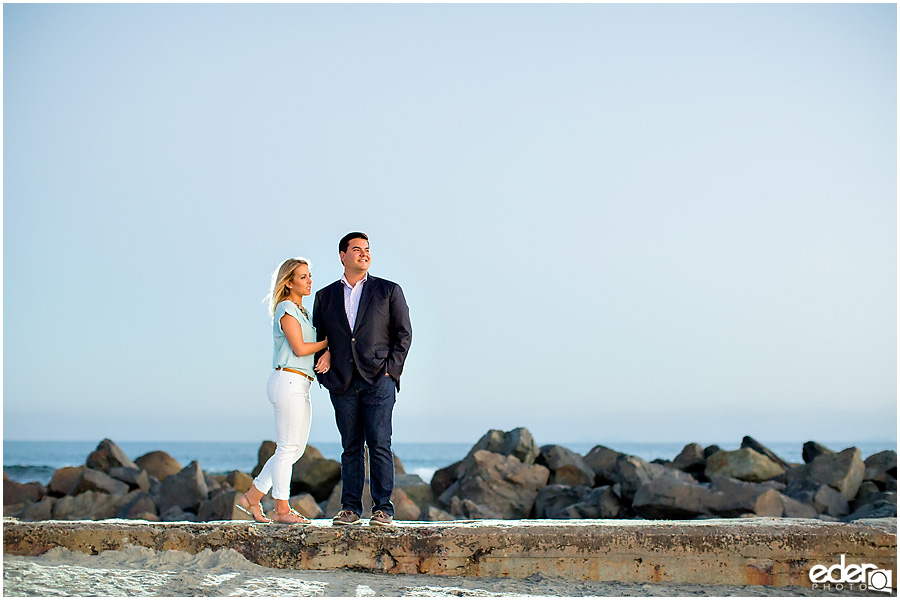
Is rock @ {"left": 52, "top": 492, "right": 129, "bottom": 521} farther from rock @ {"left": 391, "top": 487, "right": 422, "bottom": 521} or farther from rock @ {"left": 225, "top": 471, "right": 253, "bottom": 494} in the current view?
rock @ {"left": 391, "top": 487, "right": 422, "bottom": 521}

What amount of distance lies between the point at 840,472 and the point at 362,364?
779 centimetres

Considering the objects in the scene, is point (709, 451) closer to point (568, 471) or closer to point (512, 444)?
point (568, 471)

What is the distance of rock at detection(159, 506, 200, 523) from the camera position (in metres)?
10.0

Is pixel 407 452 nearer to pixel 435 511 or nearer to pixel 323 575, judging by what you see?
pixel 435 511

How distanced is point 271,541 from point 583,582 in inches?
66.8

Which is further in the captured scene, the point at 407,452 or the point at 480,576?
the point at 407,452

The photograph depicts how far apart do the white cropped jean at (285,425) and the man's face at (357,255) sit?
27.8 inches

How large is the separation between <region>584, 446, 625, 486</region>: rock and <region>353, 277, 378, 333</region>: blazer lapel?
25.5 ft

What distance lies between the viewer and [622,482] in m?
10.2

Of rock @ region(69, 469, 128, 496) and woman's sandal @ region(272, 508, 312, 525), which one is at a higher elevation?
woman's sandal @ region(272, 508, 312, 525)

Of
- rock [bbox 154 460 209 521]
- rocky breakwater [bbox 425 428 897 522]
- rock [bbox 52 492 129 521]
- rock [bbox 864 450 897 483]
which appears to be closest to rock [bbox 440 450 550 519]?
rocky breakwater [bbox 425 428 897 522]

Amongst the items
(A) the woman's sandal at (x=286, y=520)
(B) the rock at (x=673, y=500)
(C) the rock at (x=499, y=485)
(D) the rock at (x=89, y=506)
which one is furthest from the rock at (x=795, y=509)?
(D) the rock at (x=89, y=506)

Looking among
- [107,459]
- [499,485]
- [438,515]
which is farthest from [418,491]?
[107,459]

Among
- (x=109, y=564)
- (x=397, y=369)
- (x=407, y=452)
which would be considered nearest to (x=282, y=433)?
(x=397, y=369)
